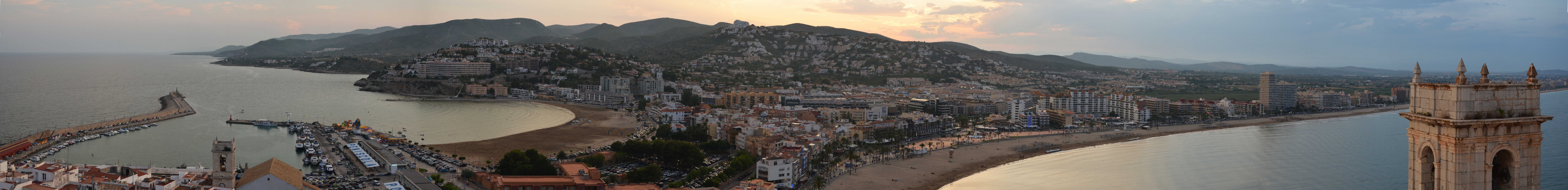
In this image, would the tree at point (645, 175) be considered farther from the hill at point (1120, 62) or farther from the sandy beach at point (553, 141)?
the hill at point (1120, 62)

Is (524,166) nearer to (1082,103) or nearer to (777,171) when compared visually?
(777,171)

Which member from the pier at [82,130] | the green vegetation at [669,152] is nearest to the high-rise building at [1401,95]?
the green vegetation at [669,152]

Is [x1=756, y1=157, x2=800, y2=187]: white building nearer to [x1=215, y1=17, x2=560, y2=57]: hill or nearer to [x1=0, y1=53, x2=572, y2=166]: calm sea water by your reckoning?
[x1=0, y1=53, x2=572, y2=166]: calm sea water

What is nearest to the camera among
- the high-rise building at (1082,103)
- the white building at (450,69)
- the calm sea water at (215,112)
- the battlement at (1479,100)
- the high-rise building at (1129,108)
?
the battlement at (1479,100)

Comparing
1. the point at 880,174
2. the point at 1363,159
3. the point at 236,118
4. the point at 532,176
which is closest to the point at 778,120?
the point at 880,174

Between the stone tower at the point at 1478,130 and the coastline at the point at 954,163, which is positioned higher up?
the stone tower at the point at 1478,130

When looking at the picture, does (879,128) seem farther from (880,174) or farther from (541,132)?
(541,132)

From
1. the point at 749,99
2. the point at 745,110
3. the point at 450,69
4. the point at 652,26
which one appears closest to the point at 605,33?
the point at 652,26
